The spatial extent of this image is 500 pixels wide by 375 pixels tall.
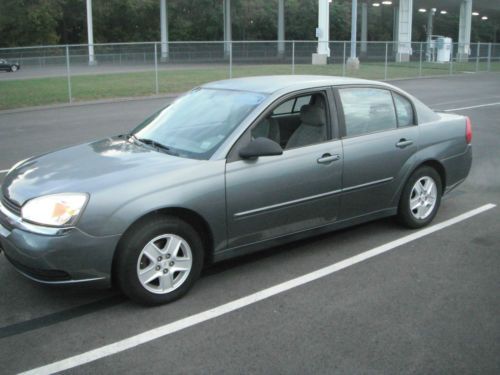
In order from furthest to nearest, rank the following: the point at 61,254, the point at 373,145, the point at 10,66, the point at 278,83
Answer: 1. the point at 10,66
2. the point at 373,145
3. the point at 278,83
4. the point at 61,254

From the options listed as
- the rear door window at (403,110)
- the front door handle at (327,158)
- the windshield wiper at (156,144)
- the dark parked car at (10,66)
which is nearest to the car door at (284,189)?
the front door handle at (327,158)

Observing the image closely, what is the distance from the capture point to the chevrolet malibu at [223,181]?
3779mm

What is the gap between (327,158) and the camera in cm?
486

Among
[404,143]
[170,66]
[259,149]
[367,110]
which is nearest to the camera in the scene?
[259,149]

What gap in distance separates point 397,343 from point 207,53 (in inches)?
1322

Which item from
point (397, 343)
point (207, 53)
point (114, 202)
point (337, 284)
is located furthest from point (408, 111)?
point (207, 53)

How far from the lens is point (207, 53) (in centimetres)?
3566

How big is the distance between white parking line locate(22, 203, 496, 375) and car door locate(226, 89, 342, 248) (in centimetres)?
40

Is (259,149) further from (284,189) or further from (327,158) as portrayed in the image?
(327,158)

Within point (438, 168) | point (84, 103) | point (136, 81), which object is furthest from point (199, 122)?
point (136, 81)

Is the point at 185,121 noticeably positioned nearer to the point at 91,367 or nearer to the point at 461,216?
the point at 91,367

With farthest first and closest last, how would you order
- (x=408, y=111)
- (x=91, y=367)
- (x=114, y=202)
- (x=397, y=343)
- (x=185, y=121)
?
(x=408, y=111)
(x=185, y=121)
(x=114, y=202)
(x=397, y=343)
(x=91, y=367)

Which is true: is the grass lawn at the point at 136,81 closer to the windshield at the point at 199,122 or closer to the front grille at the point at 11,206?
the windshield at the point at 199,122

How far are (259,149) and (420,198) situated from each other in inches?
85.0
